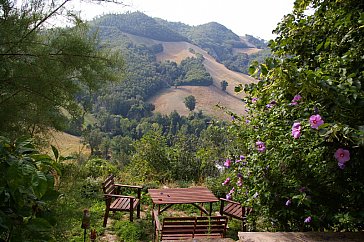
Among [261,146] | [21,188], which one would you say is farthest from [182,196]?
[21,188]

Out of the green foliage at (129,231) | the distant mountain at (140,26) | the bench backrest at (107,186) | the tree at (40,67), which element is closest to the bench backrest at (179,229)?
the green foliage at (129,231)

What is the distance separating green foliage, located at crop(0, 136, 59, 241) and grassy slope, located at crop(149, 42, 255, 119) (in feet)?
137

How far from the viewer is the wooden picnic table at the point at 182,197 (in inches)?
171

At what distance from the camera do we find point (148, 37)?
85.2m

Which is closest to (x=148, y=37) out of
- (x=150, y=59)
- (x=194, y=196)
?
(x=150, y=59)

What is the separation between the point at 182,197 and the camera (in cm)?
460

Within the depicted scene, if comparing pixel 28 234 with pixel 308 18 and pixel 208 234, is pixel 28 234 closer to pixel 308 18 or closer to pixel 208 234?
pixel 308 18

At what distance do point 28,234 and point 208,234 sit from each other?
266 cm

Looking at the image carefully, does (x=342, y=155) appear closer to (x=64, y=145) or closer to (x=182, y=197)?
(x=64, y=145)

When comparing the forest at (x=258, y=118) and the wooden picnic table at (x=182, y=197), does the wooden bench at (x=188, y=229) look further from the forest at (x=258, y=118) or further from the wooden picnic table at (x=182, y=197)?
the wooden picnic table at (x=182, y=197)

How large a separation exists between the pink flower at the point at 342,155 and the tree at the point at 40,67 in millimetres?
1652

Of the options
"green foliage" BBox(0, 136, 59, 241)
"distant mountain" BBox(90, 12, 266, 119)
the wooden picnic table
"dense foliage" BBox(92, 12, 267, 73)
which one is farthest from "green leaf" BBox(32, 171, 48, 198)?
"dense foliage" BBox(92, 12, 267, 73)

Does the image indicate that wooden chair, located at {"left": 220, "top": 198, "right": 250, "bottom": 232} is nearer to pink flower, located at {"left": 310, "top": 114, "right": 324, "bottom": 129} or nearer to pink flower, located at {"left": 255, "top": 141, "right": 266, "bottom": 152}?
pink flower, located at {"left": 255, "top": 141, "right": 266, "bottom": 152}

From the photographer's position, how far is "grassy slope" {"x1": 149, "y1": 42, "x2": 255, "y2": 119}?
57.1 meters
